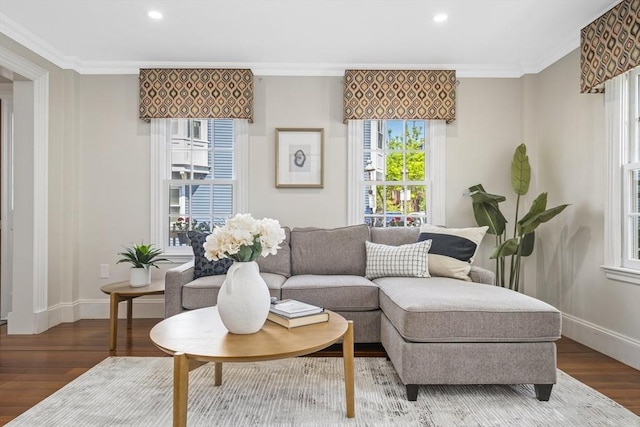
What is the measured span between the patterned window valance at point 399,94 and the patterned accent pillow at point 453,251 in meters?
1.26

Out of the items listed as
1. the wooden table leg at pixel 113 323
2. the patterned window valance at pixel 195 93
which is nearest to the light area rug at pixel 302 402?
the wooden table leg at pixel 113 323

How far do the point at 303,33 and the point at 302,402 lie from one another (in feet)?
9.19

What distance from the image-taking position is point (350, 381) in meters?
1.94

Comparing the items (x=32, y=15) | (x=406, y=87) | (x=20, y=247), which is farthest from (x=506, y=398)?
(x=32, y=15)

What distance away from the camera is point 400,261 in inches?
125

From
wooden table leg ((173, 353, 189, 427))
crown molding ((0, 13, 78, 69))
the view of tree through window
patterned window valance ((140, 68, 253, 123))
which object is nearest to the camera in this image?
wooden table leg ((173, 353, 189, 427))

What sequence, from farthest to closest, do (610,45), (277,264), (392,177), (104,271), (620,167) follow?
(392,177) → (104,271) → (277,264) → (620,167) → (610,45)

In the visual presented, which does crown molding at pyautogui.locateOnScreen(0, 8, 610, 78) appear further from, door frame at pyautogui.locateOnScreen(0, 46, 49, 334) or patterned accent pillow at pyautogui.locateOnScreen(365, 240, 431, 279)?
patterned accent pillow at pyautogui.locateOnScreen(365, 240, 431, 279)

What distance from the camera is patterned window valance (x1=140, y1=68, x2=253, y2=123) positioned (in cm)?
383

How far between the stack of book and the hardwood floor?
97 cm

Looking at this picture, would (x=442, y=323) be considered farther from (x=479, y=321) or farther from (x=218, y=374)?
(x=218, y=374)

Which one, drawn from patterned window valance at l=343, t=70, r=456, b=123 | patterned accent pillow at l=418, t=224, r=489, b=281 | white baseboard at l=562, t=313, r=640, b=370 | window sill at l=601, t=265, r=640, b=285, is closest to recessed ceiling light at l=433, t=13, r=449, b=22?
patterned window valance at l=343, t=70, r=456, b=123

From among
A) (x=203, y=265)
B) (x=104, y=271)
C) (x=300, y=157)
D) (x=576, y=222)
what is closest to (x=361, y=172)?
(x=300, y=157)

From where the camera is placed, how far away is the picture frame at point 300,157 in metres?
3.97
